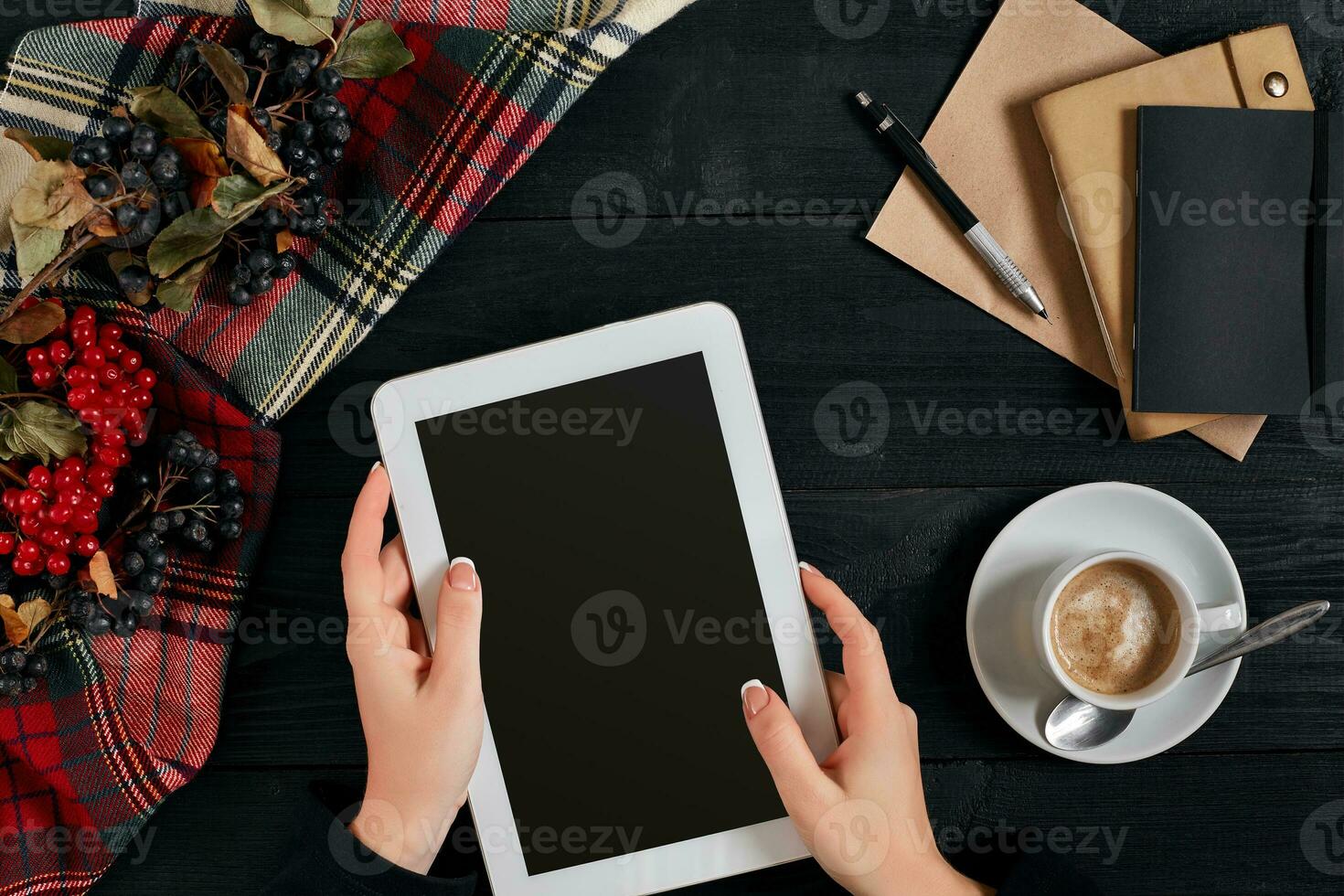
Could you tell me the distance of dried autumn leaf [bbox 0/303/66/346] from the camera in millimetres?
610

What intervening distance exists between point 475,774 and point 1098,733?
47 centimetres

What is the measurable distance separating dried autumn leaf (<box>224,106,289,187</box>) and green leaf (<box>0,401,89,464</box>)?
0.22 metres

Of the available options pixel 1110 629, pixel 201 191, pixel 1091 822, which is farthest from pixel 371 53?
pixel 1091 822

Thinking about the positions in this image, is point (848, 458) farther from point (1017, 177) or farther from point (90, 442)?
point (90, 442)

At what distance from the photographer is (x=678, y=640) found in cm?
62

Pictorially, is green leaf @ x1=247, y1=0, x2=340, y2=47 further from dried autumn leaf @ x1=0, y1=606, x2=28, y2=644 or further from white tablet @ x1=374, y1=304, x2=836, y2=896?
dried autumn leaf @ x1=0, y1=606, x2=28, y2=644

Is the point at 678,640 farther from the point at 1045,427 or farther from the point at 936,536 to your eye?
the point at 1045,427

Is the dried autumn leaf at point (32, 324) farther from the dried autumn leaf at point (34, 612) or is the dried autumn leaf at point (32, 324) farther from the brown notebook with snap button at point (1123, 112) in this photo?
the brown notebook with snap button at point (1123, 112)

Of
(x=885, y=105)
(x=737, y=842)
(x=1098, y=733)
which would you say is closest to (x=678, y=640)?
(x=737, y=842)

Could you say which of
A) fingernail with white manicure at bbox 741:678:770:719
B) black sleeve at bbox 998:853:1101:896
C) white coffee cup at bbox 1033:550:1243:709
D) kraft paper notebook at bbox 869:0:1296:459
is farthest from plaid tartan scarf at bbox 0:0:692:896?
black sleeve at bbox 998:853:1101:896

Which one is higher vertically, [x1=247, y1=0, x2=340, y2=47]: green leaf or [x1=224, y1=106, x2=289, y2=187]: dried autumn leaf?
[x1=247, y1=0, x2=340, y2=47]: green leaf

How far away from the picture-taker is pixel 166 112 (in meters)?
0.61

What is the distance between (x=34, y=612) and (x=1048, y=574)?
76 centimetres

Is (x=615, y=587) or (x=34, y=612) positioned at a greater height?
(x=615, y=587)
